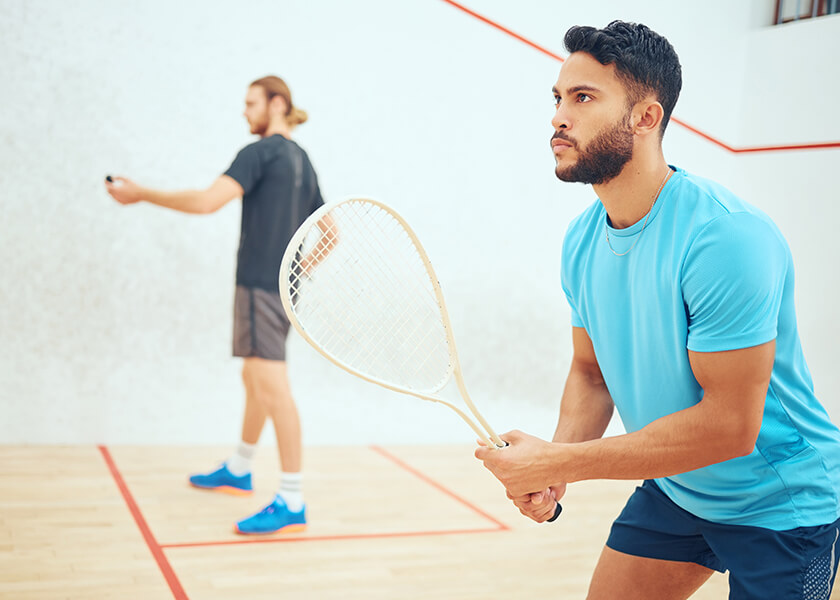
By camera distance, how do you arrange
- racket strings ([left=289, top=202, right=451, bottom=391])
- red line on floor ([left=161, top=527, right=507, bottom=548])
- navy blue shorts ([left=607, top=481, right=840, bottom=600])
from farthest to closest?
1. red line on floor ([left=161, top=527, right=507, bottom=548])
2. racket strings ([left=289, top=202, right=451, bottom=391])
3. navy blue shorts ([left=607, top=481, right=840, bottom=600])

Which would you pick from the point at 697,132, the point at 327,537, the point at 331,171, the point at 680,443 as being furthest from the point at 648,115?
the point at 697,132

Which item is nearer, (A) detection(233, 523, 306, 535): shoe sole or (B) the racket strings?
(B) the racket strings

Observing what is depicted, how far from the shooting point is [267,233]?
2363 millimetres

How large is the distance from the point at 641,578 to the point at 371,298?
0.56 meters

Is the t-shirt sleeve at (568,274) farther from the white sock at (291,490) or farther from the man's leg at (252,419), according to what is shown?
the man's leg at (252,419)

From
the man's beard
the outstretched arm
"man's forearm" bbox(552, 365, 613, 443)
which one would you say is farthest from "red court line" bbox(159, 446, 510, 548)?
the man's beard

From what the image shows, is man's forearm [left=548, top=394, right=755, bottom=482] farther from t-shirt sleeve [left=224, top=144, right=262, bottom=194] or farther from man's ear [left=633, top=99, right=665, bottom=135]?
t-shirt sleeve [left=224, top=144, right=262, bottom=194]

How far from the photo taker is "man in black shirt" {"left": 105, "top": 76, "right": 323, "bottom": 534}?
229 cm

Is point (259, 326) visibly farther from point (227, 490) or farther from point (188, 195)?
point (227, 490)

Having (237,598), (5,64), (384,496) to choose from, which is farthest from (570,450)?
(5,64)

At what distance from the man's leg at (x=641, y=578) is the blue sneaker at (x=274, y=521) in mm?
1181

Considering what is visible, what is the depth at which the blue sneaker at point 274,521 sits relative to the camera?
88.5 inches

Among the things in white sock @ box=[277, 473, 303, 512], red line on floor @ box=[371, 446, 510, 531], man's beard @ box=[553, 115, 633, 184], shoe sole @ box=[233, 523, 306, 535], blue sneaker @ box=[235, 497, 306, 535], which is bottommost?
red line on floor @ box=[371, 446, 510, 531]

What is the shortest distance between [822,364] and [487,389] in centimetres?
132
